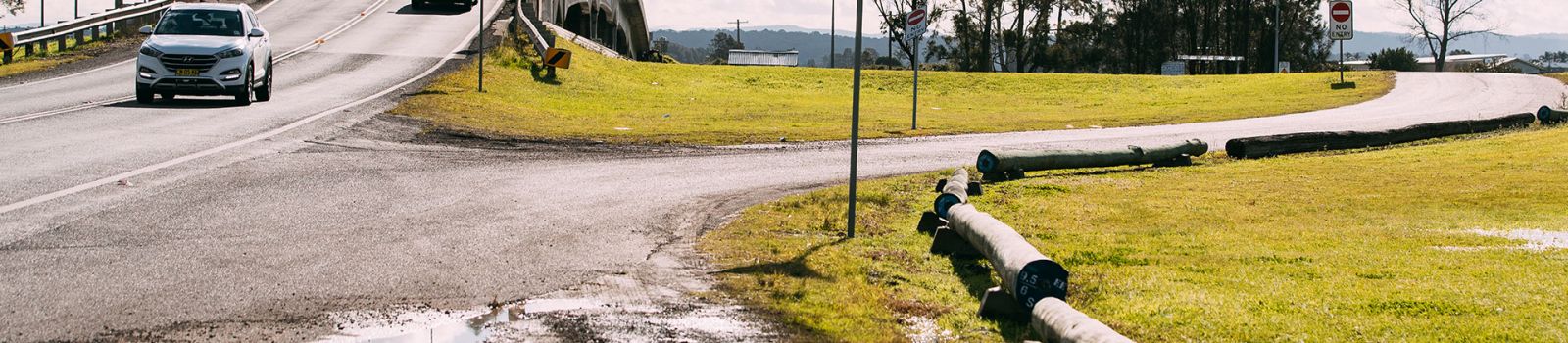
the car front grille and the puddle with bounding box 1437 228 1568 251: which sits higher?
the car front grille

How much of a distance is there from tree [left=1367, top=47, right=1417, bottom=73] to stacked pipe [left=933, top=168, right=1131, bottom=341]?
305 feet

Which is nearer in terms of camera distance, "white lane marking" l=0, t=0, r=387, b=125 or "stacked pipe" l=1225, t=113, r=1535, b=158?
"white lane marking" l=0, t=0, r=387, b=125

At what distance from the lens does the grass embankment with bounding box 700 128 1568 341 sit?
25.5 feet

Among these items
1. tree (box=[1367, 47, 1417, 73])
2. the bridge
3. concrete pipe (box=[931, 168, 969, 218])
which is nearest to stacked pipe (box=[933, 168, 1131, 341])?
concrete pipe (box=[931, 168, 969, 218])

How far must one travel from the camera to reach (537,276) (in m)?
8.98

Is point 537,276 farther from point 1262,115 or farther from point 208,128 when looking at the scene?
point 1262,115

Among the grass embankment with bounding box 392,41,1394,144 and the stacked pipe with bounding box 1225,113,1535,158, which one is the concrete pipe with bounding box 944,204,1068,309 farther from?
the grass embankment with bounding box 392,41,1394,144

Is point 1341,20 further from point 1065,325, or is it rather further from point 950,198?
point 1065,325

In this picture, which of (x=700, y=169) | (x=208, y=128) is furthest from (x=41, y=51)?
(x=700, y=169)

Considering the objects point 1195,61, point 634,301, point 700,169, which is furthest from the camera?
point 1195,61

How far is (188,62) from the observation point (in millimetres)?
23688

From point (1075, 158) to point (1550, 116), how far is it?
14.8 m

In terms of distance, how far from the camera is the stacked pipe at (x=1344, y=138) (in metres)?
20.9

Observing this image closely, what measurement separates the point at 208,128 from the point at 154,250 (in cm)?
1072
